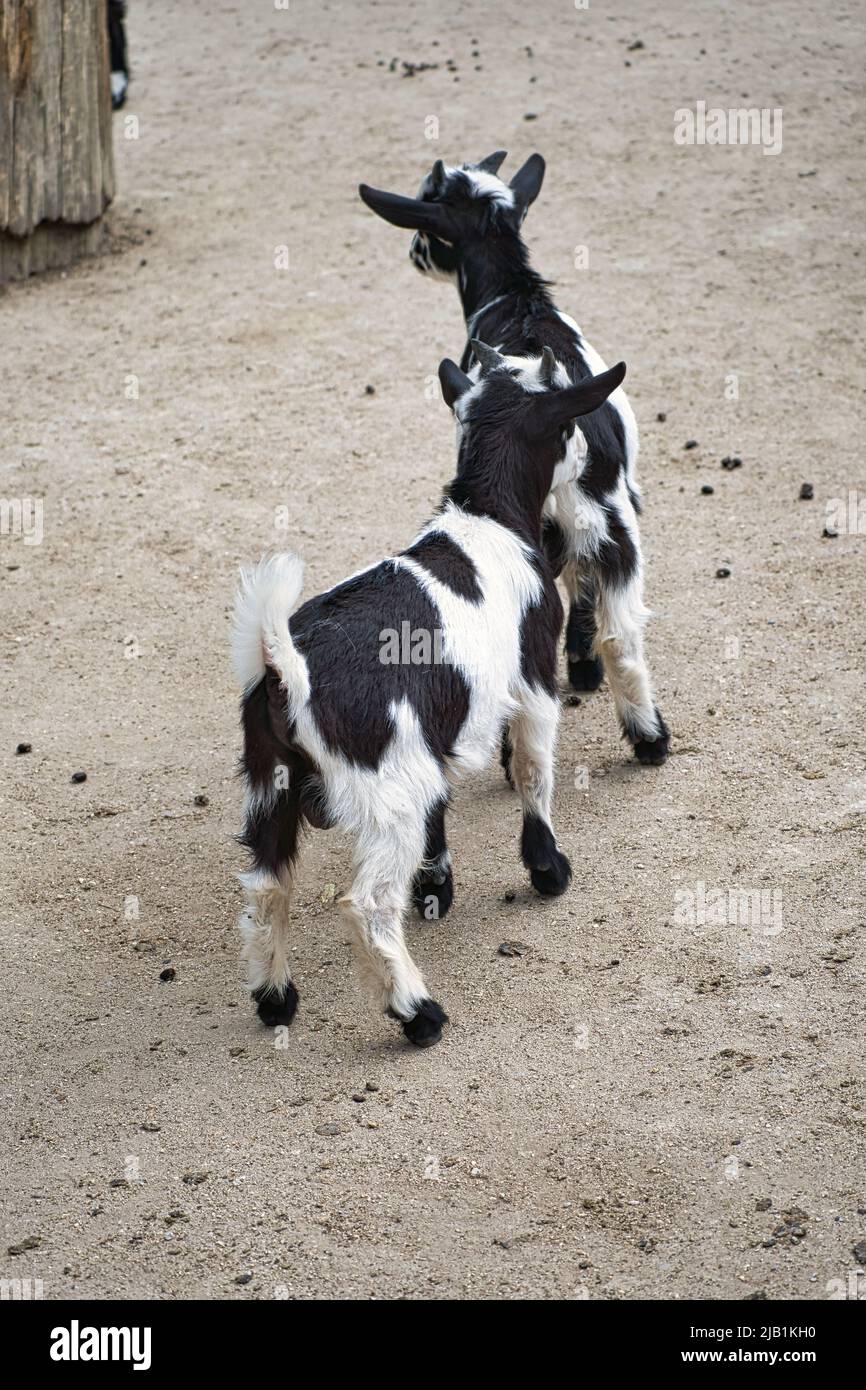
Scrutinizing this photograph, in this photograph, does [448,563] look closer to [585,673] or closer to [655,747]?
[655,747]

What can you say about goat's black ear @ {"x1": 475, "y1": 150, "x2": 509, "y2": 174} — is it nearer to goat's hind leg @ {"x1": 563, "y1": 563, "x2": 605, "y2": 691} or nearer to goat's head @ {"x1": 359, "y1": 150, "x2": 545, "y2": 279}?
goat's head @ {"x1": 359, "y1": 150, "x2": 545, "y2": 279}

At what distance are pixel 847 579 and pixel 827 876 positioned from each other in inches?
77.6

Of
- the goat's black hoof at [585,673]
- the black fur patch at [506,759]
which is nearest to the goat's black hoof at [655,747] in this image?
the black fur patch at [506,759]

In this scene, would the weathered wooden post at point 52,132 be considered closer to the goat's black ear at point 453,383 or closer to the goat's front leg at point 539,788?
the goat's black ear at point 453,383

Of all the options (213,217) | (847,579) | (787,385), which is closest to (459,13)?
(213,217)

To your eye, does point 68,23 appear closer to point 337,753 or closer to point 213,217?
point 213,217

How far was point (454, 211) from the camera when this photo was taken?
17.6 feet

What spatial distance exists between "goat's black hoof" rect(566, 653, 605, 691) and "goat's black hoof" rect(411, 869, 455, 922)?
1382 mm

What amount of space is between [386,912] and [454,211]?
8.70 ft

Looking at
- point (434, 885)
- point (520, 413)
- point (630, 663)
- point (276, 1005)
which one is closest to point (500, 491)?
point (520, 413)

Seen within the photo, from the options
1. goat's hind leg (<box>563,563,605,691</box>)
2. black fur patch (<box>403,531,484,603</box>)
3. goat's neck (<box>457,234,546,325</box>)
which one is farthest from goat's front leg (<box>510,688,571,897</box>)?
goat's neck (<box>457,234,546,325</box>)

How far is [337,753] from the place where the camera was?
3832mm

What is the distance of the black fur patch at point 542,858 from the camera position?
4629mm

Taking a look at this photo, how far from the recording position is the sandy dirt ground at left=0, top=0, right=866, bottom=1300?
3576mm
